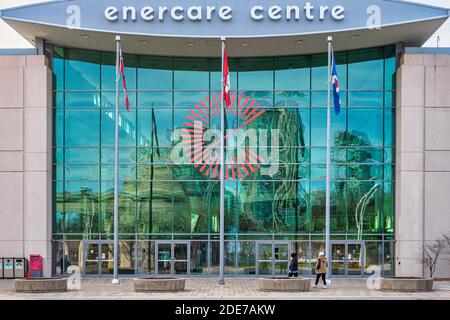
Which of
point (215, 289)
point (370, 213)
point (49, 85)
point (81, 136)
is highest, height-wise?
point (49, 85)

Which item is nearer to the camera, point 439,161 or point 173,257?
point 439,161

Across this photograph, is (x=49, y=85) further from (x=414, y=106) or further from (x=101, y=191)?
(x=414, y=106)

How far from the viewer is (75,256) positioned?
124 feet

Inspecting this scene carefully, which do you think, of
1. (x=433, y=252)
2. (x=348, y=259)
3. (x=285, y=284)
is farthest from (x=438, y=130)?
(x=285, y=284)

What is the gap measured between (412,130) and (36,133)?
18647 mm

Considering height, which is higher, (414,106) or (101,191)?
(414,106)

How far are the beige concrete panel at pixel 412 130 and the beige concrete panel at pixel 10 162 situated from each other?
19.0m

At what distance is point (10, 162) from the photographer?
36.2m

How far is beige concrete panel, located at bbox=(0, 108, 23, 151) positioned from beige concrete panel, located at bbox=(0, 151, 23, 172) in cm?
30

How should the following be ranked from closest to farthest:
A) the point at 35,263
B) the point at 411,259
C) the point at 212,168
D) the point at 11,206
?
the point at 35,263, the point at 411,259, the point at 11,206, the point at 212,168

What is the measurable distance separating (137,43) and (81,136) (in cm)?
562

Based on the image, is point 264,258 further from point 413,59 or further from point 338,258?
point 413,59

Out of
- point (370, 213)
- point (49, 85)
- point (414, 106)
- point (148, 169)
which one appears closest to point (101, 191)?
point (148, 169)

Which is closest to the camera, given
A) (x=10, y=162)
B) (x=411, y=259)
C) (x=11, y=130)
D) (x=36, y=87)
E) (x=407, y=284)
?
(x=407, y=284)
